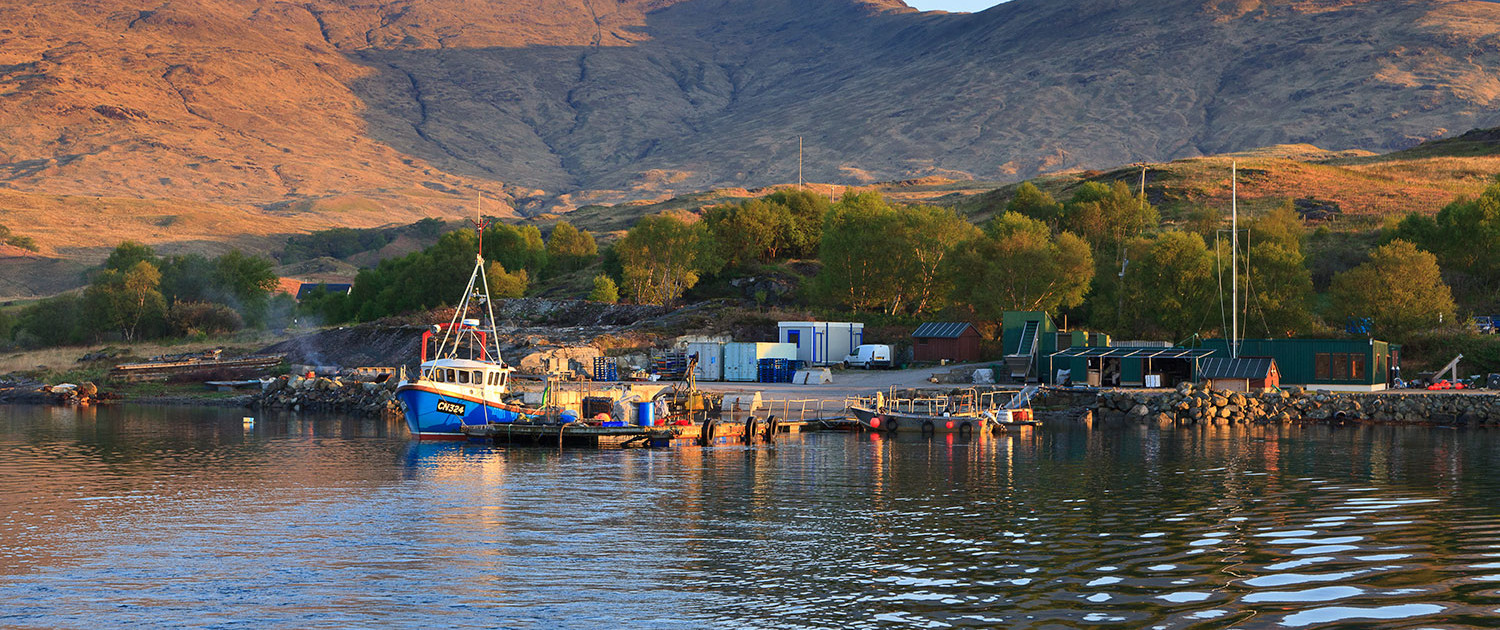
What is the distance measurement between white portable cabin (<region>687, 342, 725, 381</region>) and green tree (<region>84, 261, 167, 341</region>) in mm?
63686

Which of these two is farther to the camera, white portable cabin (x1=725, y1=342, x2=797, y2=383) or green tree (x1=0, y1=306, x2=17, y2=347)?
green tree (x1=0, y1=306, x2=17, y2=347)

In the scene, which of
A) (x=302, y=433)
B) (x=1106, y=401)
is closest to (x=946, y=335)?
(x=1106, y=401)

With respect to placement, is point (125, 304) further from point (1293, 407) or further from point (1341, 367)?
point (1341, 367)

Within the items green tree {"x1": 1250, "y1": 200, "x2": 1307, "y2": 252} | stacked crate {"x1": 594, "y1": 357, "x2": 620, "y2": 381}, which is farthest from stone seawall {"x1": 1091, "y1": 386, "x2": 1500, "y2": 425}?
stacked crate {"x1": 594, "y1": 357, "x2": 620, "y2": 381}

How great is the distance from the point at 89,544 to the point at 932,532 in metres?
19.1

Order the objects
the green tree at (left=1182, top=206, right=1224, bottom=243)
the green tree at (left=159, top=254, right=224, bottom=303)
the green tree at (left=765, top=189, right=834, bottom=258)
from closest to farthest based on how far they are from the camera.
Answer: the green tree at (left=1182, top=206, right=1224, bottom=243), the green tree at (left=159, top=254, right=224, bottom=303), the green tree at (left=765, top=189, right=834, bottom=258)

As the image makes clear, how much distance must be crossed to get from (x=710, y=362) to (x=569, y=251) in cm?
6877

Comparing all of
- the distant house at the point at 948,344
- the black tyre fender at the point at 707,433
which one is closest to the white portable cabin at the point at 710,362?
the distant house at the point at 948,344

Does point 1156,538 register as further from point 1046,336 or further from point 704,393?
point 1046,336

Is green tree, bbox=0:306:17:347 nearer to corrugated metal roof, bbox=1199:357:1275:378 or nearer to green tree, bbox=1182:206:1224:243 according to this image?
corrugated metal roof, bbox=1199:357:1275:378

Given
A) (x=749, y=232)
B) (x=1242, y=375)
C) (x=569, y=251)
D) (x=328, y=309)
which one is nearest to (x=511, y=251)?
(x=569, y=251)

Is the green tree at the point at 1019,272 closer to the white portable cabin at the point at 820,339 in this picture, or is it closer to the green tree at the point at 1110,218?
the white portable cabin at the point at 820,339

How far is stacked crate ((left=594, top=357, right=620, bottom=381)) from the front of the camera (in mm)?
82812

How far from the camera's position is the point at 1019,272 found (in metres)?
92.1
